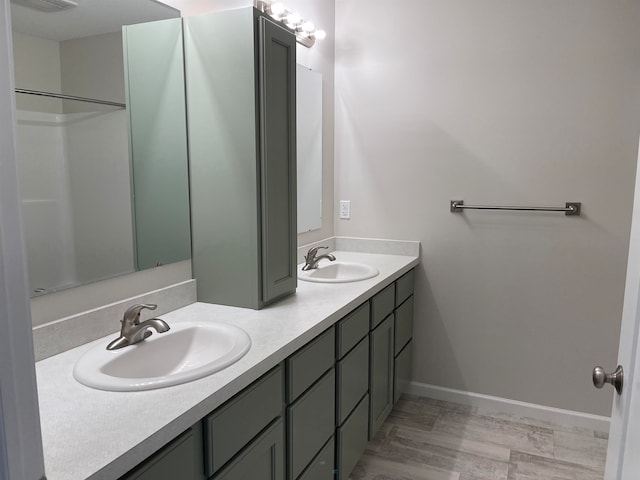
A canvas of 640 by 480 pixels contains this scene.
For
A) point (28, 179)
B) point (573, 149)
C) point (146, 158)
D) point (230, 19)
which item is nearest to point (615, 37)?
point (573, 149)

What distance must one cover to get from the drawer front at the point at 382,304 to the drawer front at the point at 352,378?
0.12m

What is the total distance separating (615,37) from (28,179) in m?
2.50

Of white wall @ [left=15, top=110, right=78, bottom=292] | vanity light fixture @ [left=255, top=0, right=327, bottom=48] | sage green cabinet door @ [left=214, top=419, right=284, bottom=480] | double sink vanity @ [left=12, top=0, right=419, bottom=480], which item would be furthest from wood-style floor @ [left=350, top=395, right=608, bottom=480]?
vanity light fixture @ [left=255, top=0, right=327, bottom=48]

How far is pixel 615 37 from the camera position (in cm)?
226

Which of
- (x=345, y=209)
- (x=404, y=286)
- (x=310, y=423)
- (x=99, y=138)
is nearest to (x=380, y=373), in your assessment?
(x=404, y=286)

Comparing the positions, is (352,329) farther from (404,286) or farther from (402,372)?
(402,372)

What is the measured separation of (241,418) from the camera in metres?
1.19

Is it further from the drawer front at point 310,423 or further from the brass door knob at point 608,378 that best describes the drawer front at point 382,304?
the brass door knob at point 608,378

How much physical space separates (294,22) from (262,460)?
1934 mm

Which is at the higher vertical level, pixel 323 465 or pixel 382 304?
pixel 382 304

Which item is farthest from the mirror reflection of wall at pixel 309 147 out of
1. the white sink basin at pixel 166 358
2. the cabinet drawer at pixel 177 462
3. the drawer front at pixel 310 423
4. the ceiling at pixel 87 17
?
the cabinet drawer at pixel 177 462

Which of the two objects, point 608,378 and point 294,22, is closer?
point 608,378

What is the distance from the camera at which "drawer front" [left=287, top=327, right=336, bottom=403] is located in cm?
143

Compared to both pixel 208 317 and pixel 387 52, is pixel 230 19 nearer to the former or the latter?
→ pixel 208 317
